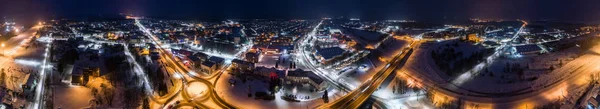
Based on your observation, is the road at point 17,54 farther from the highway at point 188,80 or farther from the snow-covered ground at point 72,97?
the highway at point 188,80

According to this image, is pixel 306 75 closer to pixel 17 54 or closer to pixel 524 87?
pixel 524 87

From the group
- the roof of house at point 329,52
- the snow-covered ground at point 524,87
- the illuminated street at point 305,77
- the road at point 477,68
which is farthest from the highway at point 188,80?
the road at point 477,68

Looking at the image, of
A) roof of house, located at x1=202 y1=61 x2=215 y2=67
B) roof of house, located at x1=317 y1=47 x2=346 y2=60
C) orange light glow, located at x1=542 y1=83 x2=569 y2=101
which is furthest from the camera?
roof of house, located at x1=317 y1=47 x2=346 y2=60

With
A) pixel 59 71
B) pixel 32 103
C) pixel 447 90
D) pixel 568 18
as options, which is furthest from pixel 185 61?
pixel 568 18

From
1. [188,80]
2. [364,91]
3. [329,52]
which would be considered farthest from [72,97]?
[329,52]

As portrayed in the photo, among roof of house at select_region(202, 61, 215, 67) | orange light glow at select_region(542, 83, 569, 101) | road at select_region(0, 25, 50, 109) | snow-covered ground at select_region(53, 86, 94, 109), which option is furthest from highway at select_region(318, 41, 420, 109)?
road at select_region(0, 25, 50, 109)

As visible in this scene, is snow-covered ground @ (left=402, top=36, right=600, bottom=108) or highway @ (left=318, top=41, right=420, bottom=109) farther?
snow-covered ground @ (left=402, top=36, right=600, bottom=108)

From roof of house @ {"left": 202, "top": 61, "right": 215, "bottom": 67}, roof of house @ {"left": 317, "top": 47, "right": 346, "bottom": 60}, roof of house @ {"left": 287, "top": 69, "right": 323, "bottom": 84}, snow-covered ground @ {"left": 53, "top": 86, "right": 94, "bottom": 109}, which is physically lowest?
snow-covered ground @ {"left": 53, "top": 86, "right": 94, "bottom": 109}

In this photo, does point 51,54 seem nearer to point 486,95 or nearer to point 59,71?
point 59,71

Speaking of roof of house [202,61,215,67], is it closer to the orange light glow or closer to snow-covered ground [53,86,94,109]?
snow-covered ground [53,86,94,109]

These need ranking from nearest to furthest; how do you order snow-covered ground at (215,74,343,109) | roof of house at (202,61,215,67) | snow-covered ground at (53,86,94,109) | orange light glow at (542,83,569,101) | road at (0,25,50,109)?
snow-covered ground at (53,86,94,109)
road at (0,25,50,109)
snow-covered ground at (215,74,343,109)
orange light glow at (542,83,569,101)
roof of house at (202,61,215,67)

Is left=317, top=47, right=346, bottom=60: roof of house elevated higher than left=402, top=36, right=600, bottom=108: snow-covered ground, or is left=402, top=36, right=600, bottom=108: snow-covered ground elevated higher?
left=317, top=47, right=346, bottom=60: roof of house
